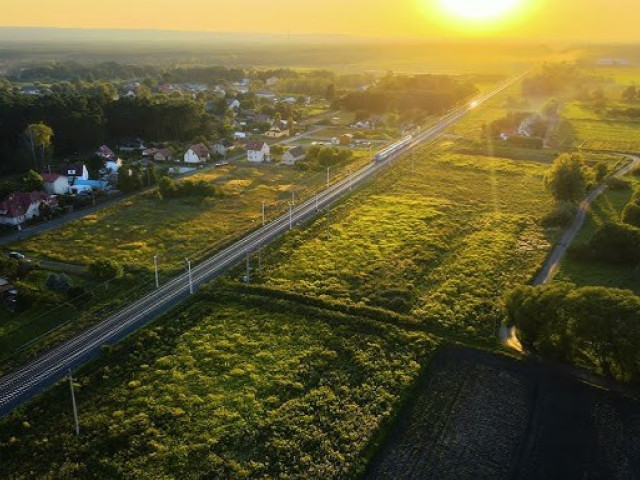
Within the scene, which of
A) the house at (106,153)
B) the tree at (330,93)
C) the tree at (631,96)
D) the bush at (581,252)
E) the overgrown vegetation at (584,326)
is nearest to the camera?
the overgrown vegetation at (584,326)

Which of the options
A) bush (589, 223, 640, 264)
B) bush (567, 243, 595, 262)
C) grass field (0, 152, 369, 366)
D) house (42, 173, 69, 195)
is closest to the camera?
grass field (0, 152, 369, 366)

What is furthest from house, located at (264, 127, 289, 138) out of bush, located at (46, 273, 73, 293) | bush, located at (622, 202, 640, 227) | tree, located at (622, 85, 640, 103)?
tree, located at (622, 85, 640, 103)

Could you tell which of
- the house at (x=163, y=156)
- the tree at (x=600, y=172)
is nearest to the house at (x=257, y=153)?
the house at (x=163, y=156)

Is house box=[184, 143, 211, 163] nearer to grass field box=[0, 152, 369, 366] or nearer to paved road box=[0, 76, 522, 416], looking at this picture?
grass field box=[0, 152, 369, 366]

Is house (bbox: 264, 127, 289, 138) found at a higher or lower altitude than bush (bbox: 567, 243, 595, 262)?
lower

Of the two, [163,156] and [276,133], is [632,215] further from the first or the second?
[276,133]

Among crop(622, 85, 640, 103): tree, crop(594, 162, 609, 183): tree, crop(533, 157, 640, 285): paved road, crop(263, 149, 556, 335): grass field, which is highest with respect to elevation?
crop(622, 85, 640, 103): tree

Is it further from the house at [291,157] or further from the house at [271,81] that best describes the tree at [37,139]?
the house at [271,81]
